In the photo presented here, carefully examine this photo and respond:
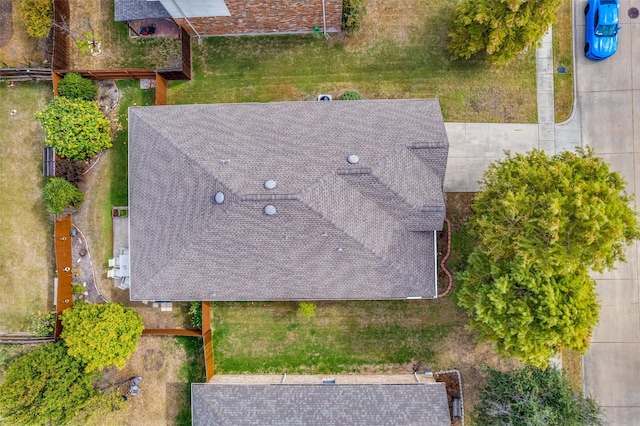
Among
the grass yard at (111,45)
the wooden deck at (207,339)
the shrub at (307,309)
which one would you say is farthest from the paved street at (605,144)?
the grass yard at (111,45)

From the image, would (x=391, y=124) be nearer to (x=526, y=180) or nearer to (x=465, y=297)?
(x=526, y=180)

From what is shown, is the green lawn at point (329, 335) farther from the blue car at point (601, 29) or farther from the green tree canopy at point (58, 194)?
the blue car at point (601, 29)

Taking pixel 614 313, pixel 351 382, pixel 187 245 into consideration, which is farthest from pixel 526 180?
pixel 187 245

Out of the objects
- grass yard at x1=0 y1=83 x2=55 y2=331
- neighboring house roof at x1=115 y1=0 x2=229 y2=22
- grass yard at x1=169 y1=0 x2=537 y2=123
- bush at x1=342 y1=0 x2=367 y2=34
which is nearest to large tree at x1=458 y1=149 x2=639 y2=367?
grass yard at x1=169 y1=0 x2=537 y2=123

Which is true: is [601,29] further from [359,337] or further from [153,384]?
[153,384]

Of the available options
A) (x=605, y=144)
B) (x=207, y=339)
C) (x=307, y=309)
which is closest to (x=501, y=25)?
(x=605, y=144)
